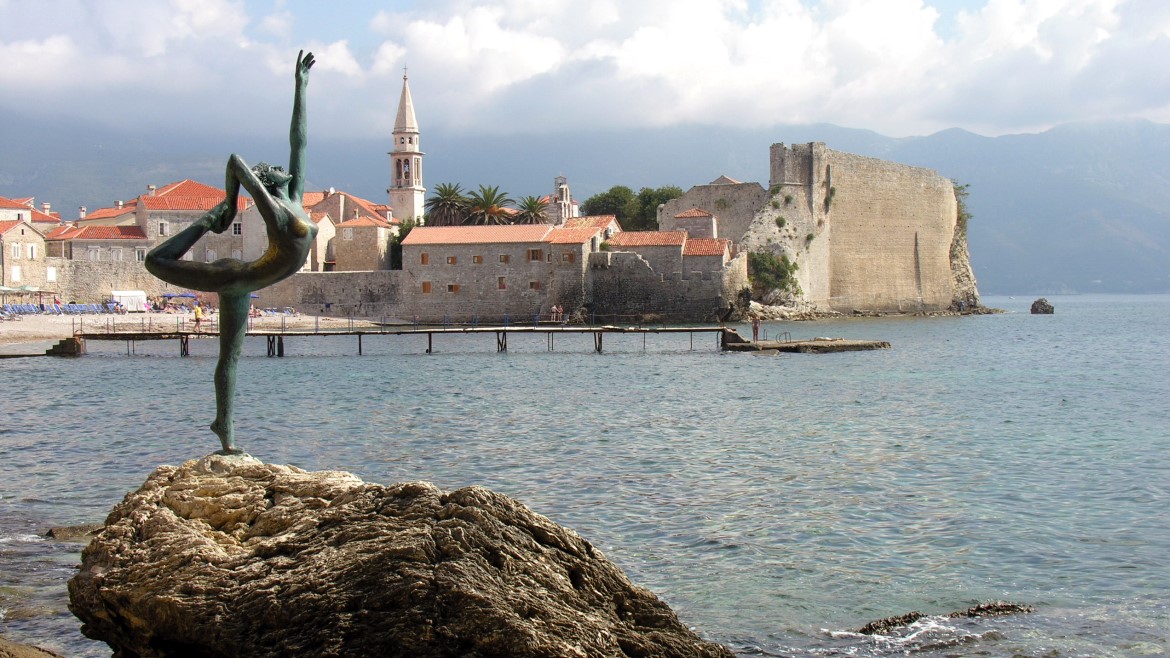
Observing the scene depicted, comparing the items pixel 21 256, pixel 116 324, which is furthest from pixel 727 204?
pixel 21 256

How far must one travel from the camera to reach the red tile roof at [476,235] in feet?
177

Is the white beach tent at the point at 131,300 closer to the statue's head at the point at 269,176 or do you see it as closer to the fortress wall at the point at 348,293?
the fortress wall at the point at 348,293

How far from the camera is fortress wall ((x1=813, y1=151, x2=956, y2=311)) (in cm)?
6281

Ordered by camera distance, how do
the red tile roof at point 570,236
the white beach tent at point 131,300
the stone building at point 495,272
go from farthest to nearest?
the white beach tent at point 131,300 → the stone building at point 495,272 → the red tile roof at point 570,236

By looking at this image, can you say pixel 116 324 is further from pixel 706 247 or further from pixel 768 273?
pixel 768 273

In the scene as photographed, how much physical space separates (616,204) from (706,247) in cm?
1994

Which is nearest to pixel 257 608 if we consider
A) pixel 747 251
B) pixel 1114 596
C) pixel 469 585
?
pixel 469 585

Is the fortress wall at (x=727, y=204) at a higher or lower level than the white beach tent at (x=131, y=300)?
higher

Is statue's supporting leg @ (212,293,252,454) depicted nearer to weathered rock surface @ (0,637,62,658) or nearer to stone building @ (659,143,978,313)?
weathered rock surface @ (0,637,62,658)

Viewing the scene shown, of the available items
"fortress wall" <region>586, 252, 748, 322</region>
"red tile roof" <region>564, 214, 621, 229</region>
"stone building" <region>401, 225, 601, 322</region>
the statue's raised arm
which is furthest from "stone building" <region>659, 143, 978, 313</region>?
the statue's raised arm

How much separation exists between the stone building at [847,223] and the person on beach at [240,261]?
173 ft

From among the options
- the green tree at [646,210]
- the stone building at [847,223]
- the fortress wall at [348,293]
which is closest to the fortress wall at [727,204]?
the stone building at [847,223]

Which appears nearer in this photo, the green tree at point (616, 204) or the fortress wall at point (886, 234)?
the fortress wall at point (886, 234)

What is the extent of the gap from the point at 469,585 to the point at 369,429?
14.4 m
